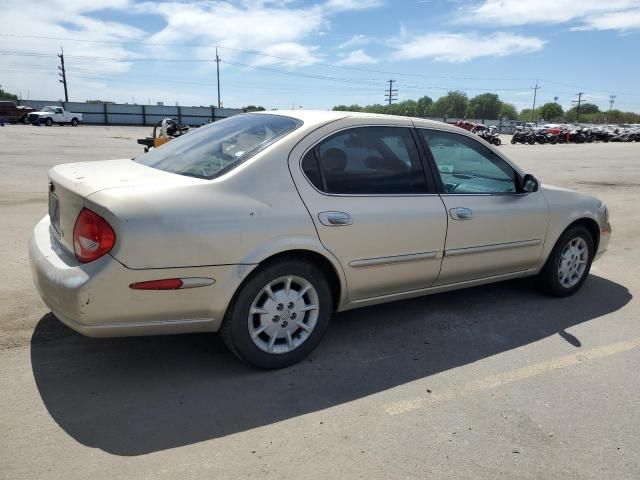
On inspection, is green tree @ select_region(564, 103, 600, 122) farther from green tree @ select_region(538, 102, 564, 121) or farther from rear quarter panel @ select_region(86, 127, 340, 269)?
rear quarter panel @ select_region(86, 127, 340, 269)

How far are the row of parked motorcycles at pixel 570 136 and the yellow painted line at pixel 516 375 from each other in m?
42.5

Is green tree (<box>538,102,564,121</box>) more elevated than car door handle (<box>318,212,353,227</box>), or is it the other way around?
green tree (<box>538,102,564,121</box>)

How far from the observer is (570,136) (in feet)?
→ 161

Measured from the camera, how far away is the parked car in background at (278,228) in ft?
9.19

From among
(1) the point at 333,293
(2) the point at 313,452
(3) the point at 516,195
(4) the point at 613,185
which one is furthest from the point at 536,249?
(4) the point at 613,185

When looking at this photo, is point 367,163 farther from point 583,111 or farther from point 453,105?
point 583,111

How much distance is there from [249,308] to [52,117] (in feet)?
156

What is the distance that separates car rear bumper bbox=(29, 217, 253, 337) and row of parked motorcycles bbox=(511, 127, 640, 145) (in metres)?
44.1

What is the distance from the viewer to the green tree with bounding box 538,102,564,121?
144875 millimetres

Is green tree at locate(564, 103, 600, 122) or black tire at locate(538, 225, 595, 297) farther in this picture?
green tree at locate(564, 103, 600, 122)

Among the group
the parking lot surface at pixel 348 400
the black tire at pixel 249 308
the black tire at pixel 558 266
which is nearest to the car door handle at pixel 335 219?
the black tire at pixel 249 308

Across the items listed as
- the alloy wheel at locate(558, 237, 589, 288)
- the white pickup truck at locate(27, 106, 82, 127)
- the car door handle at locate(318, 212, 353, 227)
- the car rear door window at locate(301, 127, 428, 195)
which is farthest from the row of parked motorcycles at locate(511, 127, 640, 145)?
the car door handle at locate(318, 212, 353, 227)

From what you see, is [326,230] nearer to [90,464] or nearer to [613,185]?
[90,464]

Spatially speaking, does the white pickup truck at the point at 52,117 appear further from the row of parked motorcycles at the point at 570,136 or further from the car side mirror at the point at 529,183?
the car side mirror at the point at 529,183
